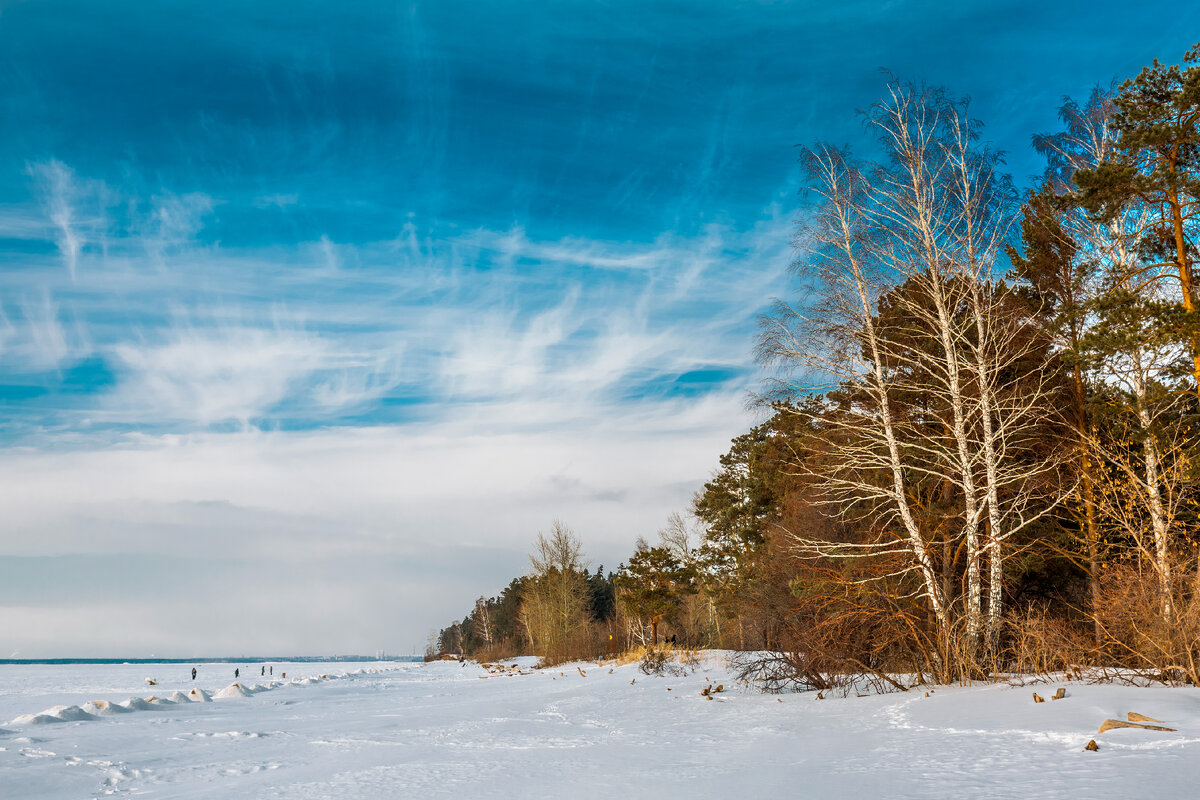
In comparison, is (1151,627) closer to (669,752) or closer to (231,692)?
(669,752)

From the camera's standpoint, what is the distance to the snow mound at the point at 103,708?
1262 centimetres

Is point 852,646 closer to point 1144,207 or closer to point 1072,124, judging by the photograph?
point 1144,207

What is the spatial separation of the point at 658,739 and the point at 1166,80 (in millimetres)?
12512

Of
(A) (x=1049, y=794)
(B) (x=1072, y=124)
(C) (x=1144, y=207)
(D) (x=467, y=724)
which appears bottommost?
(D) (x=467, y=724)

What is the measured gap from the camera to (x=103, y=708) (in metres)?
13.1

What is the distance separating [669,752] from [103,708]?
425 inches

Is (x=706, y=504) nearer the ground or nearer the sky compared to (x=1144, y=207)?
nearer the ground

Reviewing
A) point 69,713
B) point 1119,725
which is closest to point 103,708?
point 69,713

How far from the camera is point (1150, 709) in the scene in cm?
662

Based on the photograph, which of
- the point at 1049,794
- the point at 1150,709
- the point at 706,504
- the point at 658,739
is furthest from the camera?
the point at 706,504

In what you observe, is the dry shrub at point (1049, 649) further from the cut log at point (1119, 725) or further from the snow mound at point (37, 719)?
the snow mound at point (37, 719)

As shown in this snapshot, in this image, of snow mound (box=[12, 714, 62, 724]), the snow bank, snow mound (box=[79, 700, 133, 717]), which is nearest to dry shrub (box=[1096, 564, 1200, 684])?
snow mound (box=[12, 714, 62, 724])

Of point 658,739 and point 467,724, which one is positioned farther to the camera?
point 467,724

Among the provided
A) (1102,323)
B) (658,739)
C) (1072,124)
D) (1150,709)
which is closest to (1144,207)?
(1072,124)
